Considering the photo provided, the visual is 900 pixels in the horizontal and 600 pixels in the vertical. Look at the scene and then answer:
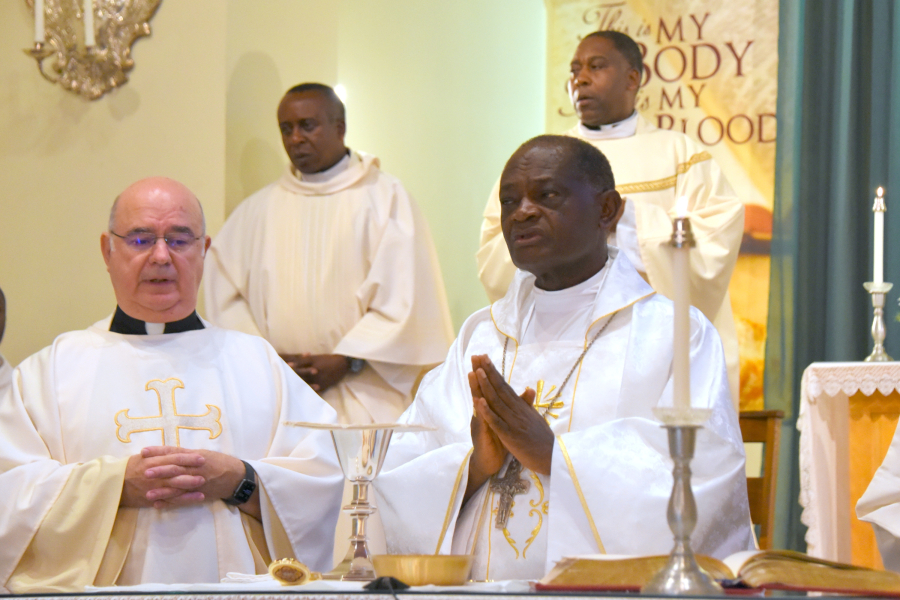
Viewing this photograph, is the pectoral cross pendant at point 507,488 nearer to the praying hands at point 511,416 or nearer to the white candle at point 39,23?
the praying hands at point 511,416

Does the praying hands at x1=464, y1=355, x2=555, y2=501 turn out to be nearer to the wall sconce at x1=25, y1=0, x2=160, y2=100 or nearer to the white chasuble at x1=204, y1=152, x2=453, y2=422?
the white chasuble at x1=204, y1=152, x2=453, y2=422

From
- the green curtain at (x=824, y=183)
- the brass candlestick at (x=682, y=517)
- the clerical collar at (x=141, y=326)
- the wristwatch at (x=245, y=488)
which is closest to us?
the brass candlestick at (x=682, y=517)

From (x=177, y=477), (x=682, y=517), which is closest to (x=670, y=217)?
(x=177, y=477)

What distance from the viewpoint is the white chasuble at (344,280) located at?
543cm

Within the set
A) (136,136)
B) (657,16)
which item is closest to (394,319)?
(136,136)

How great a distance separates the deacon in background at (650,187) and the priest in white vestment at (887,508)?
89.6 inches

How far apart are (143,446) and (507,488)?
118cm

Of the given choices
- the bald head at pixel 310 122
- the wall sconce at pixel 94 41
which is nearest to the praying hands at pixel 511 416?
the bald head at pixel 310 122

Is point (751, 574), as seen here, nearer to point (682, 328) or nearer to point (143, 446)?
point (682, 328)

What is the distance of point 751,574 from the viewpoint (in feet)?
6.22

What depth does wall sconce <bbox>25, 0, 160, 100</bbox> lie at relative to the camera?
6168 mm

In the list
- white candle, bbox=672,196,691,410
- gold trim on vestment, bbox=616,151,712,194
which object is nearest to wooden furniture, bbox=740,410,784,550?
gold trim on vestment, bbox=616,151,712,194

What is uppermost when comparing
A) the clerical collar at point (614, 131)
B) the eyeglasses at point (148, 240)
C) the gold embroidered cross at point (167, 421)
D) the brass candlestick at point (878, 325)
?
the clerical collar at point (614, 131)

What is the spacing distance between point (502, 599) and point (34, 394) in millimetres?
2306
